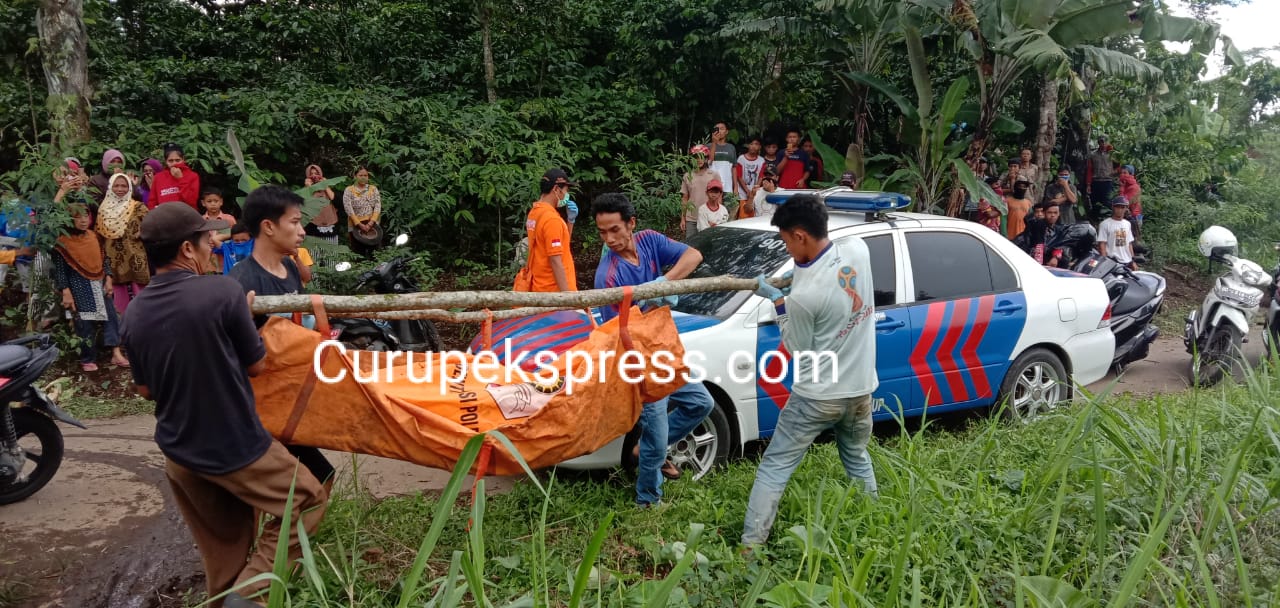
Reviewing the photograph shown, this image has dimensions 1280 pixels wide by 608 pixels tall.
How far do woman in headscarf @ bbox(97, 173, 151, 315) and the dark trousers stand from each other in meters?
0.20

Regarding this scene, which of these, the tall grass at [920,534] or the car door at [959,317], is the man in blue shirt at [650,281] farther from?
the car door at [959,317]

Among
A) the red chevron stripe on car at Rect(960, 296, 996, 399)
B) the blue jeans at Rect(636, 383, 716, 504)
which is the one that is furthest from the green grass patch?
the red chevron stripe on car at Rect(960, 296, 996, 399)

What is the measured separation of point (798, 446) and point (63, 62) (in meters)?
8.30

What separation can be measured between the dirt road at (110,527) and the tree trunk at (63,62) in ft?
12.9

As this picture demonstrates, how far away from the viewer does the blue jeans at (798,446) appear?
3.41 metres

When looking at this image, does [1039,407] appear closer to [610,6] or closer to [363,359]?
[363,359]

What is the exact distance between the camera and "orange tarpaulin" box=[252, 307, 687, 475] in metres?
2.95

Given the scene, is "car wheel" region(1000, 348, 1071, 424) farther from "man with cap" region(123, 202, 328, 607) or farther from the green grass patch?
the green grass patch

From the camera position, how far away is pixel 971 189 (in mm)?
8586

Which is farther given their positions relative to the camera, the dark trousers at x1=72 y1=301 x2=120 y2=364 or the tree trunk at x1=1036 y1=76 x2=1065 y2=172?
the tree trunk at x1=1036 y1=76 x2=1065 y2=172

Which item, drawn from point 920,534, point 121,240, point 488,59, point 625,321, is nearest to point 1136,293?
point 920,534

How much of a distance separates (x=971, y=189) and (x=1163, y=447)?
5645 millimetres

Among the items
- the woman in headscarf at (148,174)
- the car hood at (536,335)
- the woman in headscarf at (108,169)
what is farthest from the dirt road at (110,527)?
the woman in headscarf at (148,174)

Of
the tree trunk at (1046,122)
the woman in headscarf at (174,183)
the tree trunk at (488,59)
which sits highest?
the tree trunk at (488,59)
